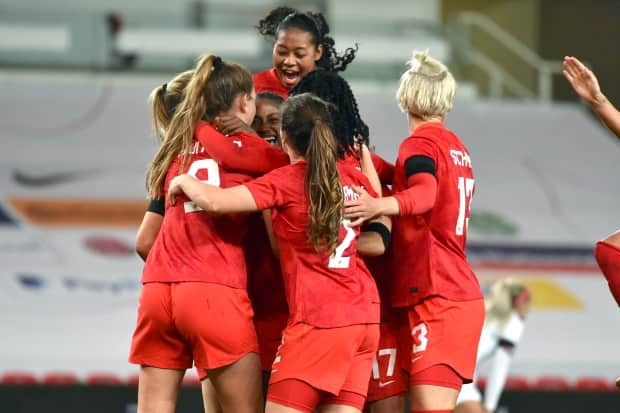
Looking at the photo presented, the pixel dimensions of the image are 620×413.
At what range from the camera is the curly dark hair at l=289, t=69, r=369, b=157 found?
3824 mm

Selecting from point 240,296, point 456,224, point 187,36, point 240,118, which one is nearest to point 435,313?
point 456,224

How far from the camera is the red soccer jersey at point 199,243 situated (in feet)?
12.3

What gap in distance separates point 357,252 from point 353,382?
Result: 1.44ft

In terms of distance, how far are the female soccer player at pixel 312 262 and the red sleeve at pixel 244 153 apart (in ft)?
0.48

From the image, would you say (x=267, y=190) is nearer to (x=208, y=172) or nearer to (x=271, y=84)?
(x=208, y=172)

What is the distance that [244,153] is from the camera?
3.80 meters

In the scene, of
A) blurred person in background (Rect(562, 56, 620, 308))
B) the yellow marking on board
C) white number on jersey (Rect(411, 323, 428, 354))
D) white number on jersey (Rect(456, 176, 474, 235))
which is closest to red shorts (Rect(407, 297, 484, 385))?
white number on jersey (Rect(411, 323, 428, 354))

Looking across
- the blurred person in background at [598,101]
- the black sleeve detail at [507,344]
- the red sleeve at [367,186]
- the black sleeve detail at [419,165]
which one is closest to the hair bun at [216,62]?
the red sleeve at [367,186]

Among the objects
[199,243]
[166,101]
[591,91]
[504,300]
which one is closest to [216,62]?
[166,101]

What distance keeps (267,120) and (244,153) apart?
40 cm

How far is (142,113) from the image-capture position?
1124cm

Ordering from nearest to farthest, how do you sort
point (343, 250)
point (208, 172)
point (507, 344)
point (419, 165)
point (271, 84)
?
1. point (343, 250)
2. point (208, 172)
3. point (419, 165)
4. point (271, 84)
5. point (507, 344)

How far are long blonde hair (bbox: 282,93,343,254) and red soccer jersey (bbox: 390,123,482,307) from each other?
44cm

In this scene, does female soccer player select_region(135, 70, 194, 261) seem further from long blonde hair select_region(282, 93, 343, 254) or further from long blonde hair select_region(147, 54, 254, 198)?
long blonde hair select_region(282, 93, 343, 254)
